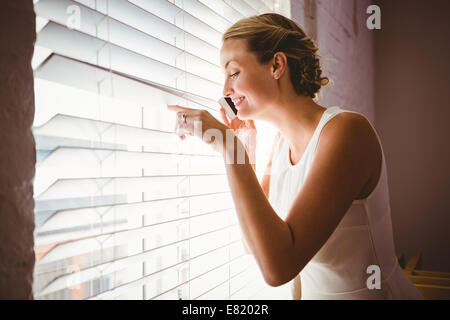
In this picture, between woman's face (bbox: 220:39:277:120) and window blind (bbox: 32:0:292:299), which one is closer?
window blind (bbox: 32:0:292:299)

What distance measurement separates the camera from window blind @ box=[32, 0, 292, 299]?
0.50 meters

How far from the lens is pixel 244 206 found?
1.95ft

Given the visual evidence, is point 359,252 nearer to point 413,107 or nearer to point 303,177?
point 303,177

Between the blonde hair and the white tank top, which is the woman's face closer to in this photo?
the blonde hair

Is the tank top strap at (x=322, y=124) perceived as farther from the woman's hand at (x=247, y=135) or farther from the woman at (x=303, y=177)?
the woman's hand at (x=247, y=135)

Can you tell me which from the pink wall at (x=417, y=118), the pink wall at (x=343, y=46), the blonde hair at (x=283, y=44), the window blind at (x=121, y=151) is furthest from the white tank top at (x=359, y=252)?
the pink wall at (x=417, y=118)

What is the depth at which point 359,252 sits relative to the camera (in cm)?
77

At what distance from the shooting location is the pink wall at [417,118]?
7.35 feet

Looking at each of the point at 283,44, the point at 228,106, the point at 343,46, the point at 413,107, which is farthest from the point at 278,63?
the point at 413,107

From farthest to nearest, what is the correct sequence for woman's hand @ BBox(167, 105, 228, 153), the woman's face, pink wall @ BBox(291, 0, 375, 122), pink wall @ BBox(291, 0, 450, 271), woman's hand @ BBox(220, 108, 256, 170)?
pink wall @ BBox(291, 0, 450, 271)
pink wall @ BBox(291, 0, 375, 122)
woman's hand @ BBox(220, 108, 256, 170)
the woman's face
woman's hand @ BBox(167, 105, 228, 153)

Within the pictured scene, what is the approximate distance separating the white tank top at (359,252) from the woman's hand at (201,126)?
0.25 metres

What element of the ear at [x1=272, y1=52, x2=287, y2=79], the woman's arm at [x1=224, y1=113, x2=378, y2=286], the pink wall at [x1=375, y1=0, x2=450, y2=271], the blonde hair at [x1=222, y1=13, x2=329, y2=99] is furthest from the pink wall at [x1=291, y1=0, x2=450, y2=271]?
the woman's arm at [x1=224, y1=113, x2=378, y2=286]

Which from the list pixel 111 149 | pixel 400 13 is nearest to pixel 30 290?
pixel 111 149

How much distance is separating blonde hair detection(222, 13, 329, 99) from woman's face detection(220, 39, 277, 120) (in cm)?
2
